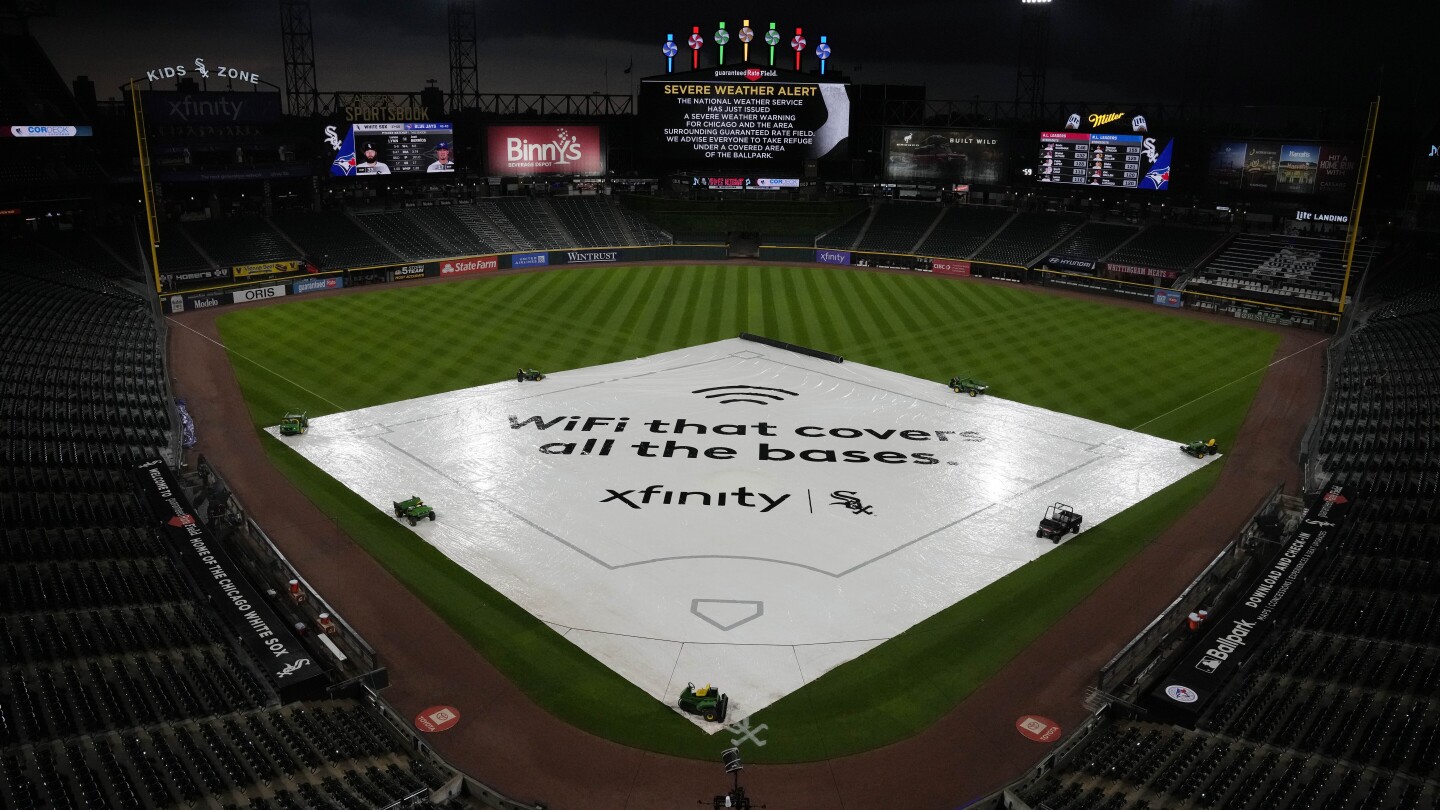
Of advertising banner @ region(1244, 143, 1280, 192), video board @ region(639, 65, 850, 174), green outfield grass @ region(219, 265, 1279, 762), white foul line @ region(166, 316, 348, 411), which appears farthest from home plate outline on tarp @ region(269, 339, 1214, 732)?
advertising banner @ region(1244, 143, 1280, 192)

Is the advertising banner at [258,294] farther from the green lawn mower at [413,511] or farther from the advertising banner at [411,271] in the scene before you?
the green lawn mower at [413,511]

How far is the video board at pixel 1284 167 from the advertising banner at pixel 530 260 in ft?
159

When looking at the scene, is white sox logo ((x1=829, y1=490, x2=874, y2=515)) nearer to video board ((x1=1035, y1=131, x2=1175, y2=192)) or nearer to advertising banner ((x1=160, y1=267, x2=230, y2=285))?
advertising banner ((x1=160, y1=267, x2=230, y2=285))

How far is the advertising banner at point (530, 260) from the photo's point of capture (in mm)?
70312

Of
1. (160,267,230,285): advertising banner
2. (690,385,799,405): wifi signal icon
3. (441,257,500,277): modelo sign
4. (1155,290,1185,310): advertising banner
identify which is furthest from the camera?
(441,257,500,277): modelo sign

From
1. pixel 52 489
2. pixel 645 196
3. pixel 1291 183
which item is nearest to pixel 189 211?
pixel 645 196

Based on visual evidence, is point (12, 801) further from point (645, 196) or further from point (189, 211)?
point (645, 196)

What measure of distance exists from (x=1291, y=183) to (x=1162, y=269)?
9.86 m

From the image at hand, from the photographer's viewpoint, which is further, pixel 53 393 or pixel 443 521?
pixel 53 393

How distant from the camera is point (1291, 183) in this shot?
202ft

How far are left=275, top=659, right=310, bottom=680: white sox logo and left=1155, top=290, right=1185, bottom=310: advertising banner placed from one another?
5627cm

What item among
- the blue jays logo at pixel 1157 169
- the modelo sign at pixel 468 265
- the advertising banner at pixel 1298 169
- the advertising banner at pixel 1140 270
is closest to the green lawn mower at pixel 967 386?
the advertising banner at pixel 1140 270

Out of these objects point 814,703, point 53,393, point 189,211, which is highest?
A: point 189,211

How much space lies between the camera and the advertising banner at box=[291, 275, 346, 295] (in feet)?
198
